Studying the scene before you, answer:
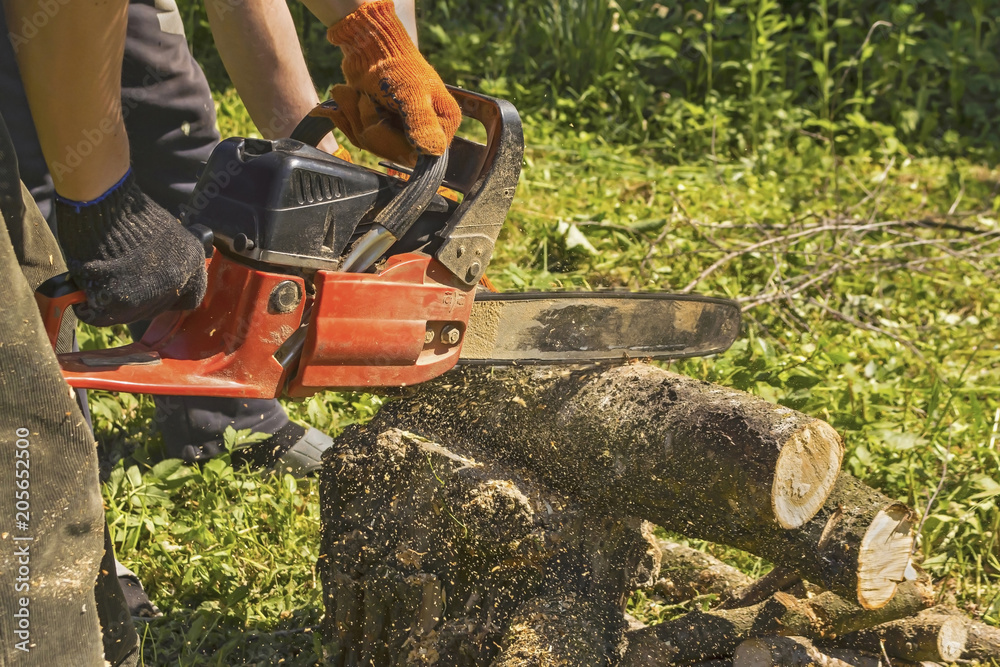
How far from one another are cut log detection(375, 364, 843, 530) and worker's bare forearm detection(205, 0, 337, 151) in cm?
88

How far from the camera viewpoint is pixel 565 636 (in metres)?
1.84

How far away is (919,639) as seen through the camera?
202 centimetres

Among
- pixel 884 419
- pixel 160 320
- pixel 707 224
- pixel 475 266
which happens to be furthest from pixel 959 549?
pixel 160 320

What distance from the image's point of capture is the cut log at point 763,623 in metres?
1.96

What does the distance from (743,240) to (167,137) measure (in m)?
2.80

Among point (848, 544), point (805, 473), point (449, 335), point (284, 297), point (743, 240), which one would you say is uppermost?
point (284, 297)

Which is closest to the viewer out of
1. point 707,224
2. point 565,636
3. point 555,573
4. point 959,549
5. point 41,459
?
Result: point 41,459

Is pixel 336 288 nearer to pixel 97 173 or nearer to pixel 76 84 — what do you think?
pixel 97 173

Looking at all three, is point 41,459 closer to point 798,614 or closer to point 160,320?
point 160,320

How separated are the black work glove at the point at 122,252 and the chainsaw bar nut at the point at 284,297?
0.52ft

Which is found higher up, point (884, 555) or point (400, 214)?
point (400, 214)

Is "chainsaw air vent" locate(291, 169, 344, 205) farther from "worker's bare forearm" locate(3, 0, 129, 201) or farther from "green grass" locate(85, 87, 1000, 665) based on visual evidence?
"green grass" locate(85, 87, 1000, 665)

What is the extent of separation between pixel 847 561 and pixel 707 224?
8.56 feet

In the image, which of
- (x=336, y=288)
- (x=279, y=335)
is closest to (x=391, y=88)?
(x=336, y=288)
